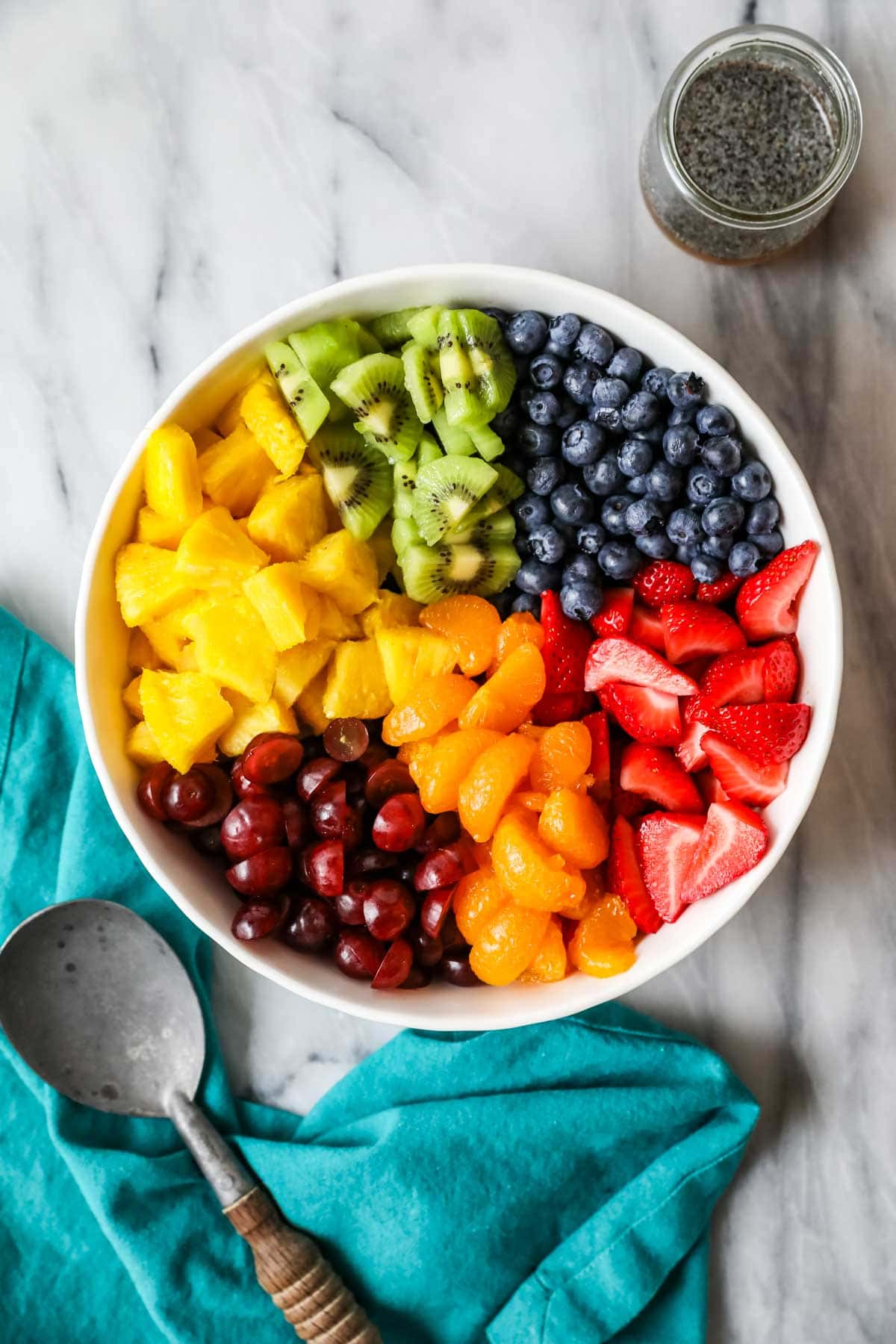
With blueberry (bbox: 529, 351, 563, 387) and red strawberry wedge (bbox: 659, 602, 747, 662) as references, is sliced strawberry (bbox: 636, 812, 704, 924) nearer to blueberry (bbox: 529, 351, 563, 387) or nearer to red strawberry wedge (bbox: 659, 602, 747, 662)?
red strawberry wedge (bbox: 659, 602, 747, 662)

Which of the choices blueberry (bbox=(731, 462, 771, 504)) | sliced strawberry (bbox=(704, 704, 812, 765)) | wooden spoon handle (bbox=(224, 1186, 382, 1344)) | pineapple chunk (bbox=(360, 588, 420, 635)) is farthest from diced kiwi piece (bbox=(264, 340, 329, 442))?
wooden spoon handle (bbox=(224, 1186, 382, 1344))

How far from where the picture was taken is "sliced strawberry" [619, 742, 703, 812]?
166 centimetres

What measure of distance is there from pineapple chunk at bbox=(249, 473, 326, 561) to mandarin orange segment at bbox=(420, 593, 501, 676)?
0.22m

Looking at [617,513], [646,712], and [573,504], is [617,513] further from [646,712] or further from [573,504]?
[646,712]

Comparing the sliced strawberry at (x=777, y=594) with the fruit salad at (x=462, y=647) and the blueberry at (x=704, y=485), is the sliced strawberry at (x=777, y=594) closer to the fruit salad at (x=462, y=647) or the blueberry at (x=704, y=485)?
the fruit salad at (x=462, y=647)

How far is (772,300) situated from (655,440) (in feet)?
1.42

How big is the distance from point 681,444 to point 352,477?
0.48 metres

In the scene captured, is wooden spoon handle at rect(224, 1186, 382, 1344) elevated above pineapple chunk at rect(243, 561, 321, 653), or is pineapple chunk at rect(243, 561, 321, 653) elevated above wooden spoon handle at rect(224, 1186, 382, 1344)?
pineapple chunk at rect(243, 561, 321, 653)

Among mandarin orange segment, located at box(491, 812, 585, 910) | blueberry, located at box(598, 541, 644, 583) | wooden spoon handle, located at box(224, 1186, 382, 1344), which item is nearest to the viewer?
mandarin orange segment, located at box(491, 812, 585, 910)

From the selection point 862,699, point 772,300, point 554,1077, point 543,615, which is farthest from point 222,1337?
point 772,300

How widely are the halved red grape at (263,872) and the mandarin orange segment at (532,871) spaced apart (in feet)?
1.01

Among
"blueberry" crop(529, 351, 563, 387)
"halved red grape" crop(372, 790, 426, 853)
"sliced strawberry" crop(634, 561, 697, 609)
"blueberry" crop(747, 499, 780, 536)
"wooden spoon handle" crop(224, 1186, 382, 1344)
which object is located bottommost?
"wooden spoon handle" crop(224, 1186, 382, 1344)

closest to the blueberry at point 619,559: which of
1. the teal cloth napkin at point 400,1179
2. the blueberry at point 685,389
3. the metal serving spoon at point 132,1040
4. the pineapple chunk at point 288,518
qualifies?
the blueberry at point 685,389

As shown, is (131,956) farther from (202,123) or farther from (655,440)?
(202,123)
